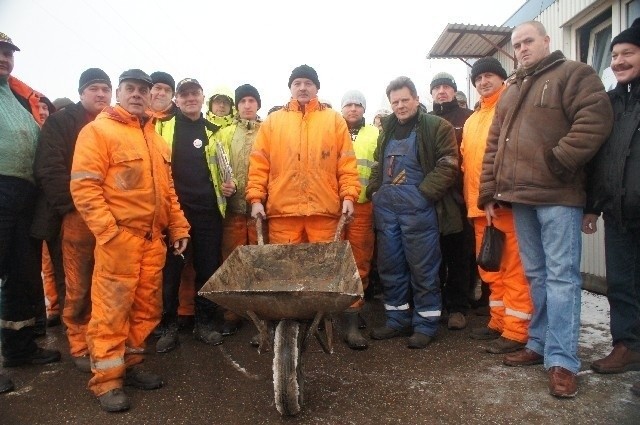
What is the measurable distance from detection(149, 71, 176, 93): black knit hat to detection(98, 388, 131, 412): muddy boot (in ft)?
9.06

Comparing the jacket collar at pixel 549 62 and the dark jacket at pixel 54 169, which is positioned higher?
the jacket collar at pixel 549 62

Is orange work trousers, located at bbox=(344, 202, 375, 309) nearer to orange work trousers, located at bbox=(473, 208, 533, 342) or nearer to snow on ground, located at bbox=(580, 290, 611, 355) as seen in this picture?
orange work trousers, located at bbox=(473, 208, 533, 342)

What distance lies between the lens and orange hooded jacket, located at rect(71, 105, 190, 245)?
268cm

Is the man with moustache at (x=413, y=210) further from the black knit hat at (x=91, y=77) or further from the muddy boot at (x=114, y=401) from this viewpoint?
the black knit hat at (x=91, y=77)

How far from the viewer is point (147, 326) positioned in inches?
116

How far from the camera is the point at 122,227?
279 centimetres

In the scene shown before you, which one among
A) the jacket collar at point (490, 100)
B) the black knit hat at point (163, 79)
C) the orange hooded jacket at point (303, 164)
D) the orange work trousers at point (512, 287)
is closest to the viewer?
the orange work trousers at point (512, 287)

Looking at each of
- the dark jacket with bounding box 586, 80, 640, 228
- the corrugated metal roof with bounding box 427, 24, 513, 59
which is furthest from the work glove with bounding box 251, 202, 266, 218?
the corrugated metal roof with bounding box 427, 24, 513, 59

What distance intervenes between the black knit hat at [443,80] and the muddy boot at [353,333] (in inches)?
97.0

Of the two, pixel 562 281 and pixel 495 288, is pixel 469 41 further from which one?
pixel 562 281

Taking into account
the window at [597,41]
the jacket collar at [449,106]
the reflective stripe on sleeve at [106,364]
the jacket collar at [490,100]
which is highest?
the window at [597,41]

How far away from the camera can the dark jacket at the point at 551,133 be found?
2662mm

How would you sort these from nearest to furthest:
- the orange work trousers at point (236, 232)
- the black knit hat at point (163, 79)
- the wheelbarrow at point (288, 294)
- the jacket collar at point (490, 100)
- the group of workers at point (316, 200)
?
the wheelbarrow at point (288, 294) → the group of workers at point (316, 200) → the jacket collar at point (490, 100) → the orange work trousers at point (236, 232) → the black knit hat at point (163, 79)

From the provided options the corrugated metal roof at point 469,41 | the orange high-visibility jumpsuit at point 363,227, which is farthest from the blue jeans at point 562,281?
the corrugated metal roof at point 469,41
